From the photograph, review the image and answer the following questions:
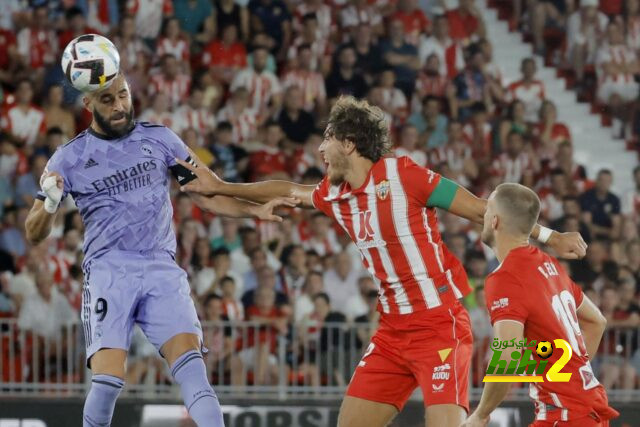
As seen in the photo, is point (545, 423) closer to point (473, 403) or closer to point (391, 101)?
point (473, 403)

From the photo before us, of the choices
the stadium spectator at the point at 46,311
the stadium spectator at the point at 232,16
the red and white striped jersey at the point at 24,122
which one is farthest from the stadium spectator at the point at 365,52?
the stadium spectator at the point at 46,311

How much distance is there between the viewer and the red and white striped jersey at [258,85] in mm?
15633

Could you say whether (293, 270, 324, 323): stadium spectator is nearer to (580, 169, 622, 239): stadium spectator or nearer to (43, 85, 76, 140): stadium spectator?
(43, 85, 76, 140): stadium spectator

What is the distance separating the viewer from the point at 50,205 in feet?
24.2

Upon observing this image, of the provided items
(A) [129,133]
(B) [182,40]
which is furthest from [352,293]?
(A) [129,133]

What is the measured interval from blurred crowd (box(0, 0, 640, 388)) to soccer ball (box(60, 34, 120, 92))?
16.0ft

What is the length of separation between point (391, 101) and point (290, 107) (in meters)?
1.44

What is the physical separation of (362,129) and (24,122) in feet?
25.1

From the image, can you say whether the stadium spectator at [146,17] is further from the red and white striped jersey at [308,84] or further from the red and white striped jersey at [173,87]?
the red and white striped jersey at [308,84]

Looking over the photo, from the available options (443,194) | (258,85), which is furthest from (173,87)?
(443,194)

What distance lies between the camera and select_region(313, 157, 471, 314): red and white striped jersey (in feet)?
24.7

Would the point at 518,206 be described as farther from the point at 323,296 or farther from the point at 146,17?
the point at 146,17

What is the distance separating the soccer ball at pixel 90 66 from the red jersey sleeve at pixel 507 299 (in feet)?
8.59

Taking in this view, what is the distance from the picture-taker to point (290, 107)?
50.5ft
